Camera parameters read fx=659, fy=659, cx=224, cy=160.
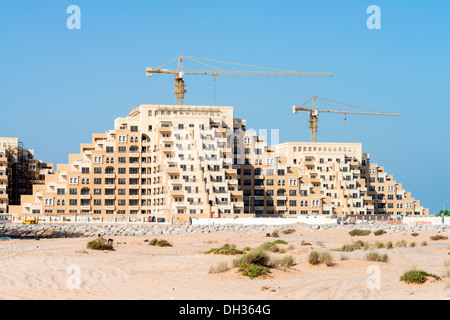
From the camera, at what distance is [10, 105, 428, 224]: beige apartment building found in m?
128

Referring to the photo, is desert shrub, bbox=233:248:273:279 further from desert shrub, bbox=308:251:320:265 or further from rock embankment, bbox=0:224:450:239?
rock embankment, bbox=0:224:450:239

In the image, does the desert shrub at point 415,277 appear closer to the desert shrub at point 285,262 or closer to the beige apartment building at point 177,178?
the desert shrub at point 285,262

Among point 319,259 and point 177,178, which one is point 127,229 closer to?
point 177,178

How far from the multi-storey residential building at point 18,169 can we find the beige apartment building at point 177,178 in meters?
20.2

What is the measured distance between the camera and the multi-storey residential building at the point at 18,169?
515 feet

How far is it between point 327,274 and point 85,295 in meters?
12.9

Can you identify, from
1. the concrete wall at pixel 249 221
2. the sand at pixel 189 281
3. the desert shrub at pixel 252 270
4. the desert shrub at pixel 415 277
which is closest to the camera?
the sand at pixel 189 281

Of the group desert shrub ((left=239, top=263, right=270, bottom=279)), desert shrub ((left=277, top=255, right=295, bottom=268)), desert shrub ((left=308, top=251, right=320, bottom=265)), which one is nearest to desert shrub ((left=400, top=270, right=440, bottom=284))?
desert shrub ((left=239, top=263, right=270, bottom=279))

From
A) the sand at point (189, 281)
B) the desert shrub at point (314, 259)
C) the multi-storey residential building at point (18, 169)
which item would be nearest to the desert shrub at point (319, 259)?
the desert shrub at point (314, 259)

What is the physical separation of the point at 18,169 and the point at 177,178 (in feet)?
176

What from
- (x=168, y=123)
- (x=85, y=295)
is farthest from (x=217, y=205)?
(x=85, y=295)

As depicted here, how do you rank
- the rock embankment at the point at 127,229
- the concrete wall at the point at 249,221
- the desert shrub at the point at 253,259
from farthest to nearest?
the concrete wall at the point at 249,221, the rock embankment at the point at 127,229, the desert shrub at the point at 253,259

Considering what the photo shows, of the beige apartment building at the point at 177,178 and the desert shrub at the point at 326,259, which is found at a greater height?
the beige apartment building at the point at 177,178
